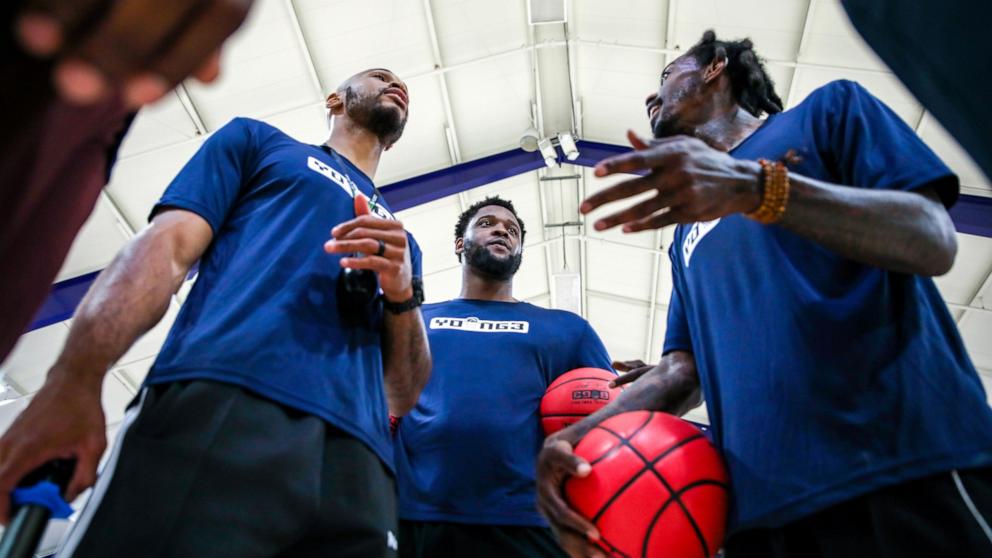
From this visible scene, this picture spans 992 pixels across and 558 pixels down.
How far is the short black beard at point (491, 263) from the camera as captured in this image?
399 cm

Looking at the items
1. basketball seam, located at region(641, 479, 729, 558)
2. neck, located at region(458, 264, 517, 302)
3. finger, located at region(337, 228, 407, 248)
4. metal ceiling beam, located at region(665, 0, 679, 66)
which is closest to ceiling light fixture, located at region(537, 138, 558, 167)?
metal ceiling beam, located at region(665, 0, 679, 66)

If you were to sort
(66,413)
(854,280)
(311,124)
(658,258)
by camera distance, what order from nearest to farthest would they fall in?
(66,413)
(854,280)
(311,124)
(658,258)

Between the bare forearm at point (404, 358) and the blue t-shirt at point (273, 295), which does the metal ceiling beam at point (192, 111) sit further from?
the bare forearm at point (404, 358)

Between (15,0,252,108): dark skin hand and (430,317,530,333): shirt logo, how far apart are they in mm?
2956

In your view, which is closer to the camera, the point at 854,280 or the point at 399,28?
the point at 854,280

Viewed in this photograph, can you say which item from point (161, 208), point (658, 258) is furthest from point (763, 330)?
point (658, 258)

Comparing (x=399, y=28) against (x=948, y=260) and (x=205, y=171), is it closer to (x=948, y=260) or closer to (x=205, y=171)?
(x=205, y=171)

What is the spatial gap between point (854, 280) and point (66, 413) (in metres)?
1.65

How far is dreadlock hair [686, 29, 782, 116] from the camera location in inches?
106

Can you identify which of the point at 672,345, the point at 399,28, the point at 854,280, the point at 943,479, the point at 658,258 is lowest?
the point at 658,258

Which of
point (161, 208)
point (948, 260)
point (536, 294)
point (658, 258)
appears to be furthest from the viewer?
point (536, 294)

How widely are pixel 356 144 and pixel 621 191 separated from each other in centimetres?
158

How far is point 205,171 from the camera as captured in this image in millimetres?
1914

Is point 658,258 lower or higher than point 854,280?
lower
